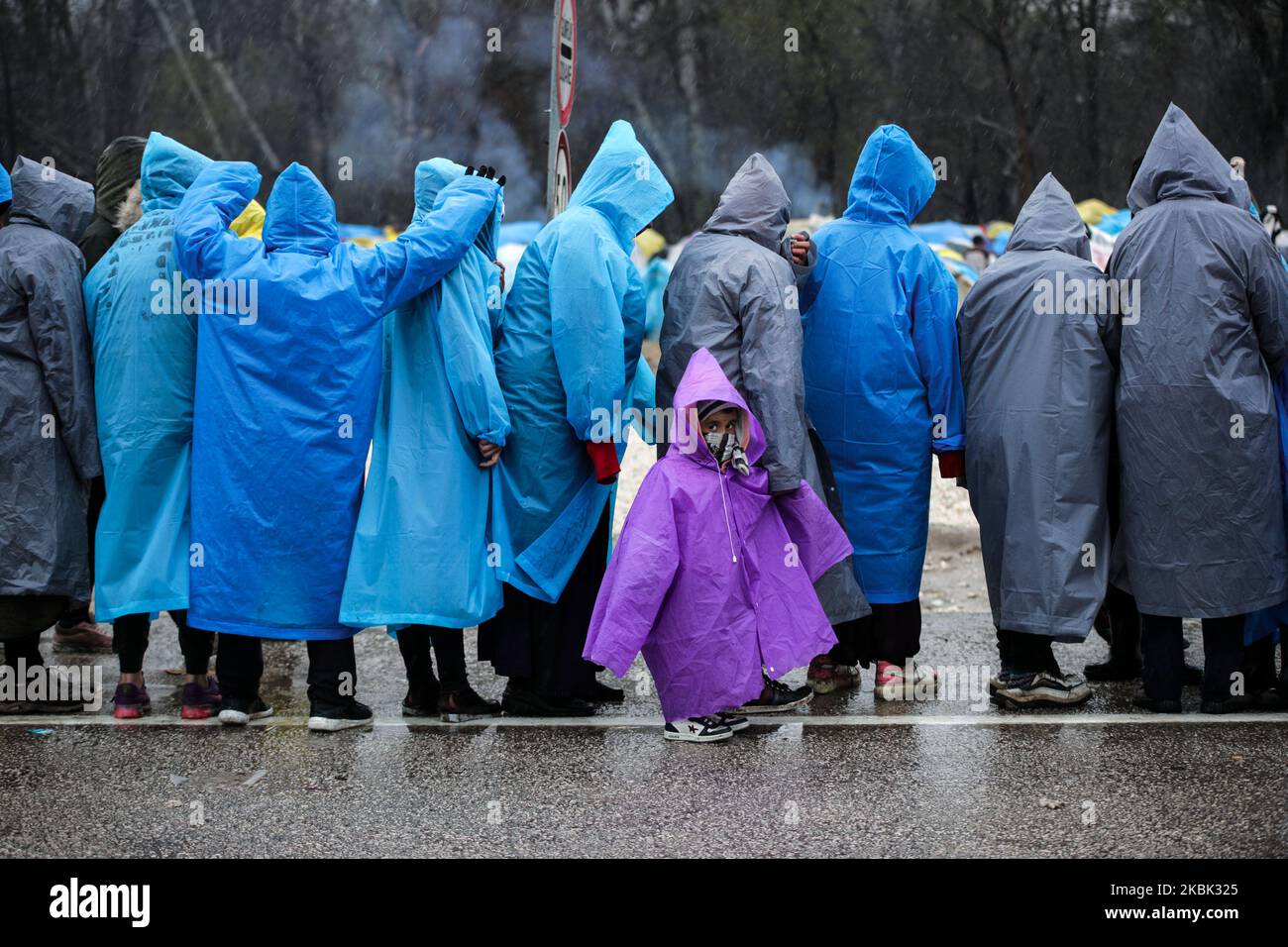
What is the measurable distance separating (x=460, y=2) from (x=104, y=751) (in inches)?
946

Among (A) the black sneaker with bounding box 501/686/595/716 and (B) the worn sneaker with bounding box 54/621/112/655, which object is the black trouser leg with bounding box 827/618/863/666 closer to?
(A) the black sneaker with bounding box 501/686/595/716

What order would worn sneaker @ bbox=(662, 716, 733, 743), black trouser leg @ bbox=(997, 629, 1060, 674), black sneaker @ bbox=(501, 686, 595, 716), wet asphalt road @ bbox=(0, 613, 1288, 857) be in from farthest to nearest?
black trouser leg @ bbox=(997, 629, 1060, 674) < black sneaker @ bbox=(501, 686, 595, 716) < worn sneaker @ bbox=(662, 716, 733, 743) < wet asphalt road @ bbox=(0, 613, 1288, 857)

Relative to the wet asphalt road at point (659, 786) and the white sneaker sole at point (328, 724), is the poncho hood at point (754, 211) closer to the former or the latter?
the wet asphalt road at point (659, 786)

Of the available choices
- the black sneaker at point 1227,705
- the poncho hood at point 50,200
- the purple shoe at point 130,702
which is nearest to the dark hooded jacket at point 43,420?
the poncho hood at point 50,200

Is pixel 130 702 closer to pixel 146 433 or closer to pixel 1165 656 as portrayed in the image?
pixel 146 433

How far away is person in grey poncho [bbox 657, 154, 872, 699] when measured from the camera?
18.2 feet

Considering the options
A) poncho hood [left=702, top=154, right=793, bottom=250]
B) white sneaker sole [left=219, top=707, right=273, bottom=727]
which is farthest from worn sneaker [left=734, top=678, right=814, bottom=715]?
white sneaker sole [left=219, top=707, right=273, bottom=727]

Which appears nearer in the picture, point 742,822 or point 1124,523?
point 742,822

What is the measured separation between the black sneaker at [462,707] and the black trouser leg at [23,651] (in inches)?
63.5

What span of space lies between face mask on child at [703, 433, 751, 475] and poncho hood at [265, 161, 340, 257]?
58.4 inches

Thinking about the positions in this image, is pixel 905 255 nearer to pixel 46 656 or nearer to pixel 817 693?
pixel 817 693

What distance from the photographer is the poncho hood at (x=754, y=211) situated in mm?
5816

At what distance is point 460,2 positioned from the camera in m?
27.4

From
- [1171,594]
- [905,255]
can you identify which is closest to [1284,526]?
[1171,594]
